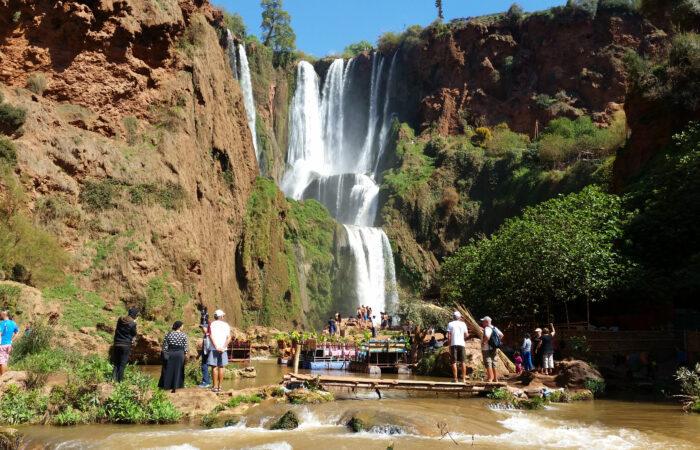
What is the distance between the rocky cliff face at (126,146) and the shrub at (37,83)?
0.75 ft

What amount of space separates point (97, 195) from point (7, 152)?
3.98m

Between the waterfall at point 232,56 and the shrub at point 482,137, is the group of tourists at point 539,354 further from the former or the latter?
the waterfall at point 232,56

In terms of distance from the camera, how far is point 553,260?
69.3 feet

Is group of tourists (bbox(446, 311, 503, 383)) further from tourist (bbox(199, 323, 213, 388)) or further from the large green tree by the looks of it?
the large green tree

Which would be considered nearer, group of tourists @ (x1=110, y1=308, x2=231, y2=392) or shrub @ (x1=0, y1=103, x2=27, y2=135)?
group of tourists @ (x1=110, y1=308, x2=231, y2=392)

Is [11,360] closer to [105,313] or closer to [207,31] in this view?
[105,313]

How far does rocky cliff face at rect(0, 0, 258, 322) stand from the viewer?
2300 cm

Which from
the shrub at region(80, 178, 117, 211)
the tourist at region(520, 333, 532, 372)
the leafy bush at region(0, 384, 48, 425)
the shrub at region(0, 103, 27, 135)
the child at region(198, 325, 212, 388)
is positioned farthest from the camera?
the shrub at region(80, 178, 117, 211)

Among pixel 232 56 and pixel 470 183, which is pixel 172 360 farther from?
pixel 470 183

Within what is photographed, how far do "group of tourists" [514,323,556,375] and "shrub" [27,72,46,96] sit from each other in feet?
78.6

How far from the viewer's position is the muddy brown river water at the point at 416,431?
8.88 meters

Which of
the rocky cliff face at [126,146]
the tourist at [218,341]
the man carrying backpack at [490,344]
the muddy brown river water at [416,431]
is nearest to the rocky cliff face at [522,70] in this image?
the rocky cliff face at [126,146]

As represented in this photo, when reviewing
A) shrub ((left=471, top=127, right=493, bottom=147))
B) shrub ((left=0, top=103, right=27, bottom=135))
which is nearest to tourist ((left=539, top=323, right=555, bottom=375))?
shrub ((left=0, top=103, right=27, bottom=135))

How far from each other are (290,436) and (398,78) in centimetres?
6541
